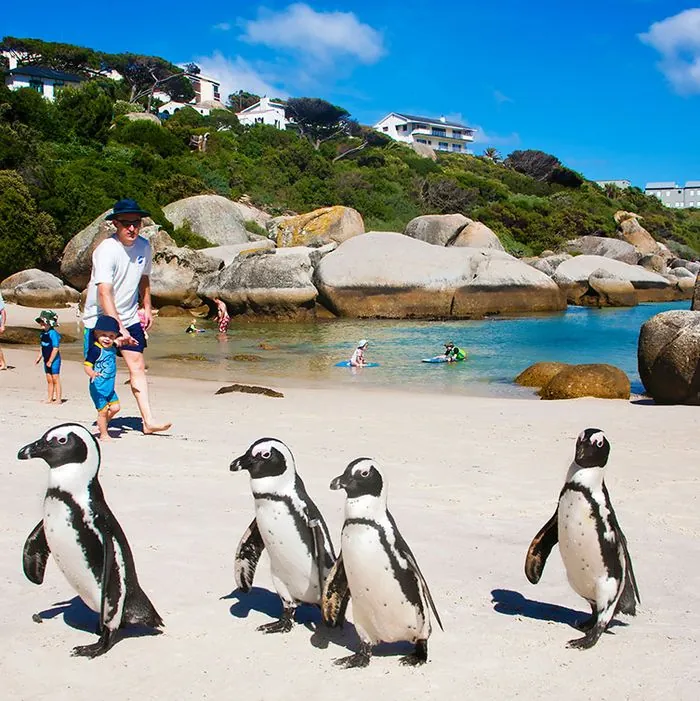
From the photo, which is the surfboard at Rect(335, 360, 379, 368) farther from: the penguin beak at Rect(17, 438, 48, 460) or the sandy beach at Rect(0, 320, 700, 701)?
the penguin beak at Rect(17, 438, 48, 460)

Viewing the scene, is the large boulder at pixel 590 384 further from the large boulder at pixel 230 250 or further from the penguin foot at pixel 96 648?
the large boulder at pixel 230 250

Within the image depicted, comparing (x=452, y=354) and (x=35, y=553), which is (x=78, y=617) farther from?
(x=452, y=354)

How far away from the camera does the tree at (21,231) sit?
94.6 feet

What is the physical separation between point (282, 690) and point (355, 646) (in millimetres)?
433

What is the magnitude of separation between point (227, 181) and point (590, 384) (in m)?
39.0

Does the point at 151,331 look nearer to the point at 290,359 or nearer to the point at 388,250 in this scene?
the point at 290,359

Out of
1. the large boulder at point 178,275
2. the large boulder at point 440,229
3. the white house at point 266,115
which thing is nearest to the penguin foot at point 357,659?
the large boulder at point 178,275

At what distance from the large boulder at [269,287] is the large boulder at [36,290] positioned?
5137mm

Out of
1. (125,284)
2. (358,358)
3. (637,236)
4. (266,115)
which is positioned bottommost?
(358,358)

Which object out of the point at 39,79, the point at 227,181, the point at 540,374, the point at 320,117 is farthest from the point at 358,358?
the point at 320,117

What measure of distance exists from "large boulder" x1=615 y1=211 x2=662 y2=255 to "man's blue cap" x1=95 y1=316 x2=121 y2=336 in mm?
53356

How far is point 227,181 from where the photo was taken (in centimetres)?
4781

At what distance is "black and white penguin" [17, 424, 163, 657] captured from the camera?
2842mm

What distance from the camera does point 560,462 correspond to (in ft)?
21.3
